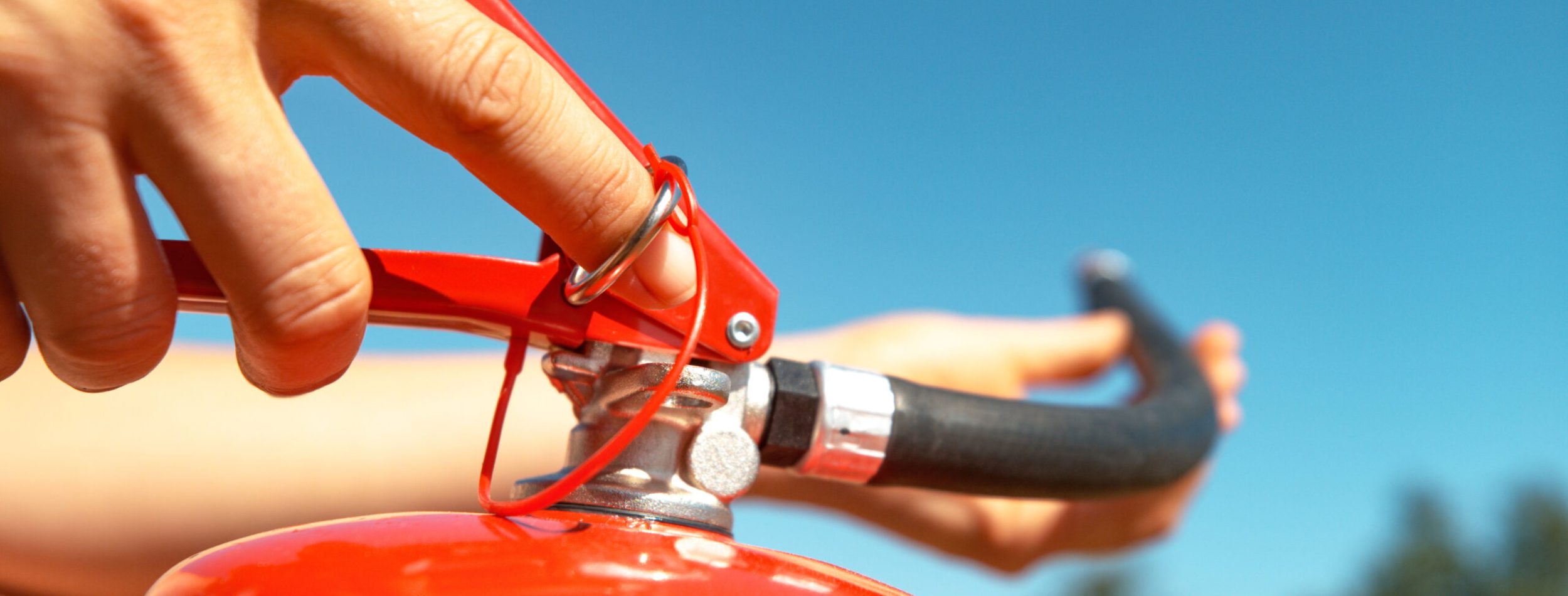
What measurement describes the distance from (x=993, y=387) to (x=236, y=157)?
1.47 m

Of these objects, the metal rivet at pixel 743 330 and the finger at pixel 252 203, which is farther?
the metal rivet at pixel 743 330

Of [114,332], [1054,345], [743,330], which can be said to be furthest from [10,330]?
[1054,345]

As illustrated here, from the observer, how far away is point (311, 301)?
0.43 m

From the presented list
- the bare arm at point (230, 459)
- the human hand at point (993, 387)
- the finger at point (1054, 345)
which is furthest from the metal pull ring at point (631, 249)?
the finger at point (1054, 345)

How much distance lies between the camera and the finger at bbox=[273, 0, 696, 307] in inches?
16.8

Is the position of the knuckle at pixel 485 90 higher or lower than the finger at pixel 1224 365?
lower

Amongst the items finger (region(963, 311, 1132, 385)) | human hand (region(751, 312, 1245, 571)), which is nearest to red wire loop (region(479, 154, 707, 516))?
human hand (region(751, 312, 1245, 571))

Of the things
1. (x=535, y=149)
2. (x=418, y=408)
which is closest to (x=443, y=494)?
(x=418, y=408)

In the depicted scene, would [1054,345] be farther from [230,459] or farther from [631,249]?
[631,249]

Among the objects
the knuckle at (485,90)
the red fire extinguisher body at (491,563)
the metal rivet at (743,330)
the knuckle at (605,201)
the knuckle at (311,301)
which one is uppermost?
the knuckle at (485,90)

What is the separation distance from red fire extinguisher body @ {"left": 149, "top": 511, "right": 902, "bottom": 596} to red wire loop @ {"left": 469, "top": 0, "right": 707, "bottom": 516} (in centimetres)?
2

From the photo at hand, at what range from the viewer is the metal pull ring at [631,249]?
0.47m

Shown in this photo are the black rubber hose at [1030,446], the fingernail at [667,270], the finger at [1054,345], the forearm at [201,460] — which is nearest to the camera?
the fingernail at [667,270]

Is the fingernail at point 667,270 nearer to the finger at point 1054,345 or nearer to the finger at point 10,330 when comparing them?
the finger at point 10,330
